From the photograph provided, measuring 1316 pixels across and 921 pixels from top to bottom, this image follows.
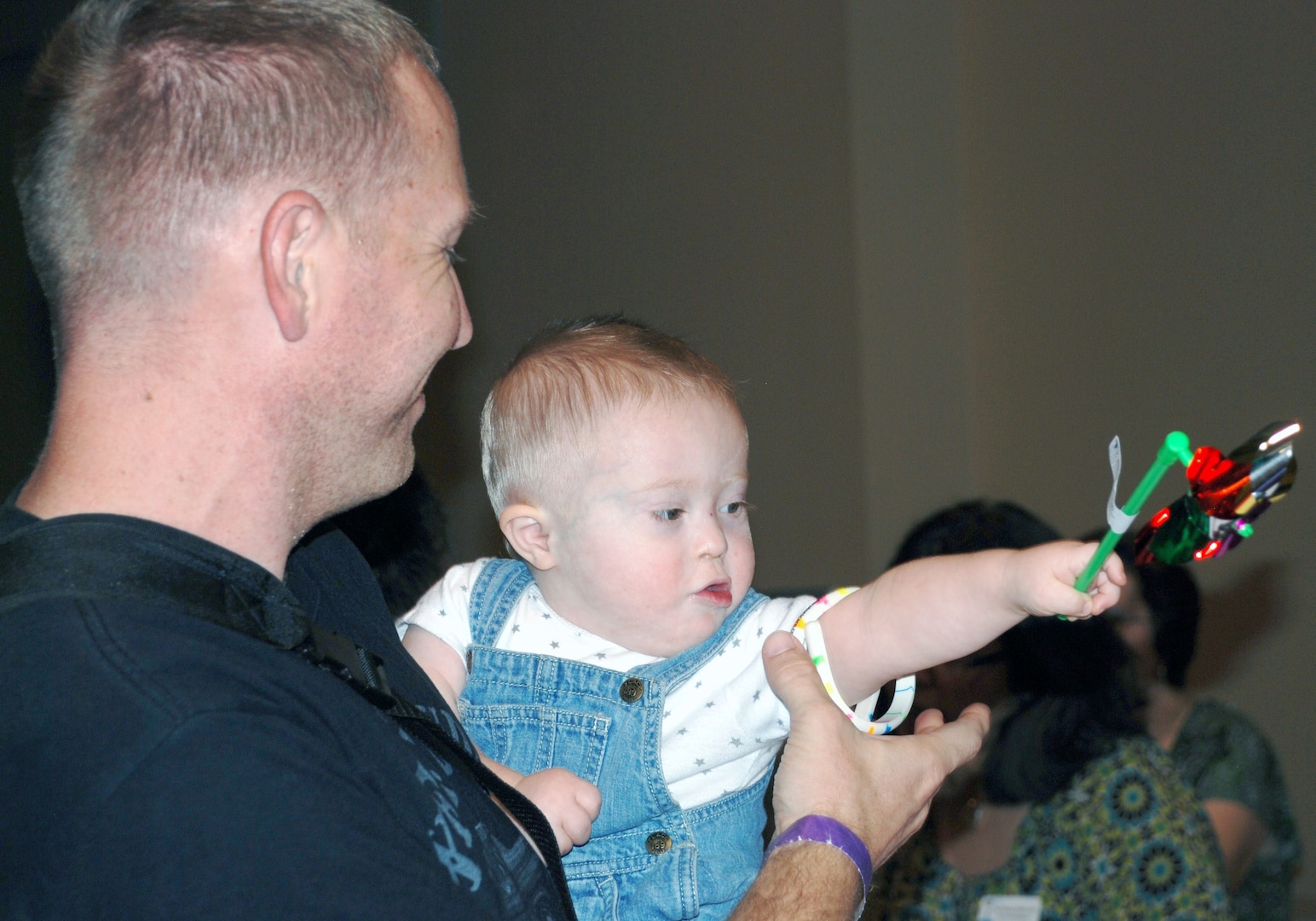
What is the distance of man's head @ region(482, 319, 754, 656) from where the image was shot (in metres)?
1.49

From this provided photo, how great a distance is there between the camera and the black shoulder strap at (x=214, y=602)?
0.91m

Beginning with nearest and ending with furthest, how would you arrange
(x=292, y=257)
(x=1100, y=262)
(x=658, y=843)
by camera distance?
(x=292, y=257) < (x=658, y=843) < (x=1100, y=262)

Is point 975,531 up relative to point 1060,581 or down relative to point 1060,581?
down

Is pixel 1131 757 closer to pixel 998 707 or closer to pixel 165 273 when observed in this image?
pixel 998 707

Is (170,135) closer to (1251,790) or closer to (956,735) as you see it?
(956,735)

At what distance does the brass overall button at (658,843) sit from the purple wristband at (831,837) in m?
0.19

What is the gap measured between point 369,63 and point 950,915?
94.8 inches

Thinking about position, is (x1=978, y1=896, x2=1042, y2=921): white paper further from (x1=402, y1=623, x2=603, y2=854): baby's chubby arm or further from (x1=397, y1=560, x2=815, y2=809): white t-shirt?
(x1=402, y1=623, x2=603, y2=854): baby's chubby arm

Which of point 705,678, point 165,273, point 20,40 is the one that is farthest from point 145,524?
point 20,40

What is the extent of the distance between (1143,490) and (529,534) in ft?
2.56

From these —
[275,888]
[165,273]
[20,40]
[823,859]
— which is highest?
[20,40]

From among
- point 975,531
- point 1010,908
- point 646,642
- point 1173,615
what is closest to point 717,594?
point 646,642

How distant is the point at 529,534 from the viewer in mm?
1581

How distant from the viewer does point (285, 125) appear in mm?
1069
